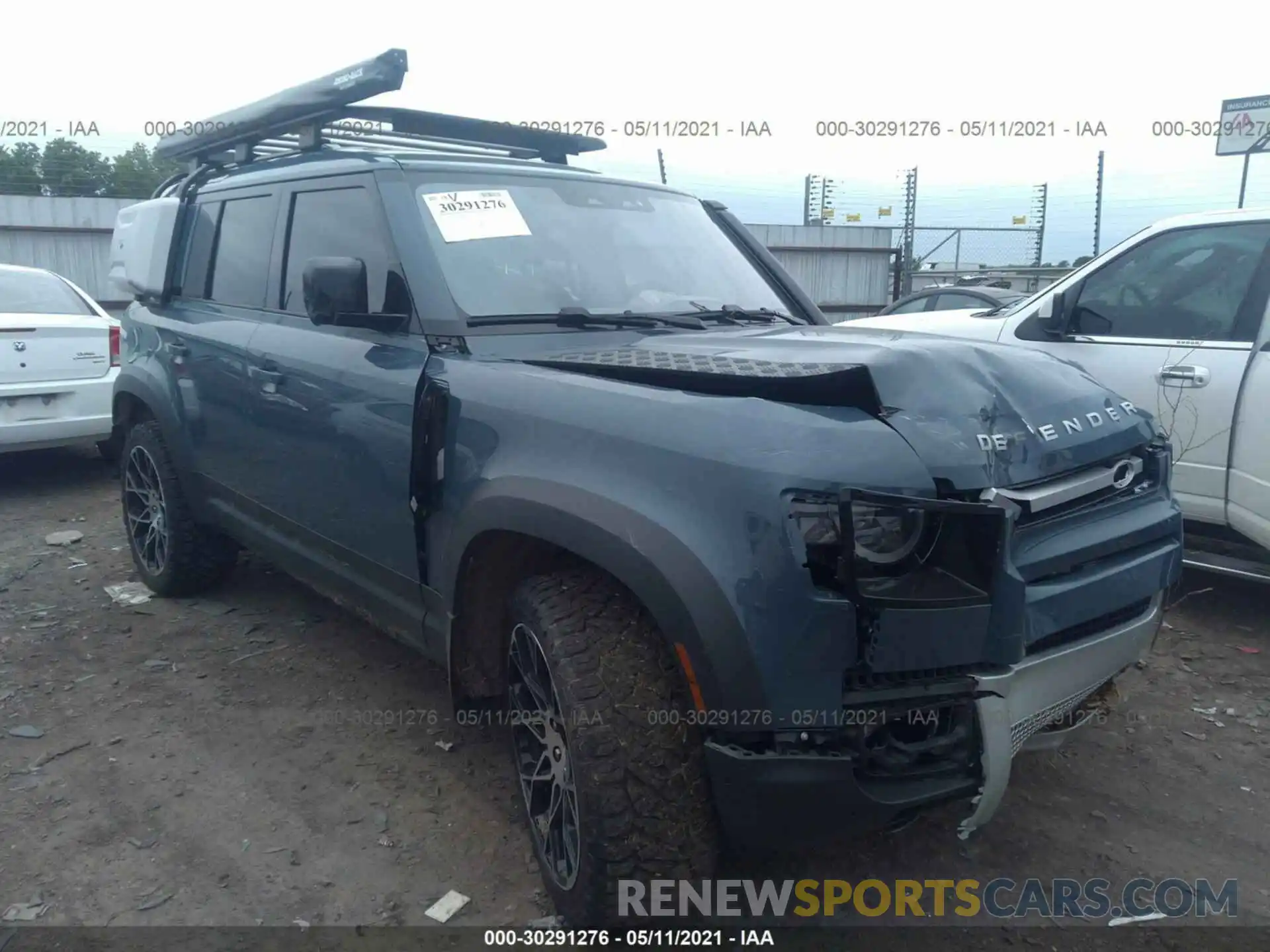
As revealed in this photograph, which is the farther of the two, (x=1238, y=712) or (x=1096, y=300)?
(x=1096, y=300)

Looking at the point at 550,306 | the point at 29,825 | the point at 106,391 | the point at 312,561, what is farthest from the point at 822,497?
the point at 106,391

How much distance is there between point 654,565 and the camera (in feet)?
6.81

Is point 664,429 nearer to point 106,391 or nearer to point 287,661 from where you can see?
point 287,661

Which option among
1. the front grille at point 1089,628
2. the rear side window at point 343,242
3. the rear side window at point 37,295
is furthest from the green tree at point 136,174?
the front grille at point 1089,628

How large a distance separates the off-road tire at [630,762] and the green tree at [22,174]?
12562 mm

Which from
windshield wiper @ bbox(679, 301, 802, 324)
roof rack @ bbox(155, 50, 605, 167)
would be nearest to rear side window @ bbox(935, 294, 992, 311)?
roof rack @ bbox(155, 50, 605, 167)

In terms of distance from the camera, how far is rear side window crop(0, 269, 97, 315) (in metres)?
7.04

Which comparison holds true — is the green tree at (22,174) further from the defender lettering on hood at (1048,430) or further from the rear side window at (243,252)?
the defender lettering on hood at (1048,430)

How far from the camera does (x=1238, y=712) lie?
373 cm

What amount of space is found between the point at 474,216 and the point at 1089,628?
7.13 ft

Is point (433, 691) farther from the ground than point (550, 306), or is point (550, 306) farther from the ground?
point (550, 306)

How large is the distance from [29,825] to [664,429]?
2397mm

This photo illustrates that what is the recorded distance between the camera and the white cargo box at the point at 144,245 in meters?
4.62

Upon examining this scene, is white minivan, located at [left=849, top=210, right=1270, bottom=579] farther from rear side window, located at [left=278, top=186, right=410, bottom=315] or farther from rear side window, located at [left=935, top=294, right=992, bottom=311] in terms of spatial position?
rear side window, located at [left=935, top=294, right=992, bottom=311]
